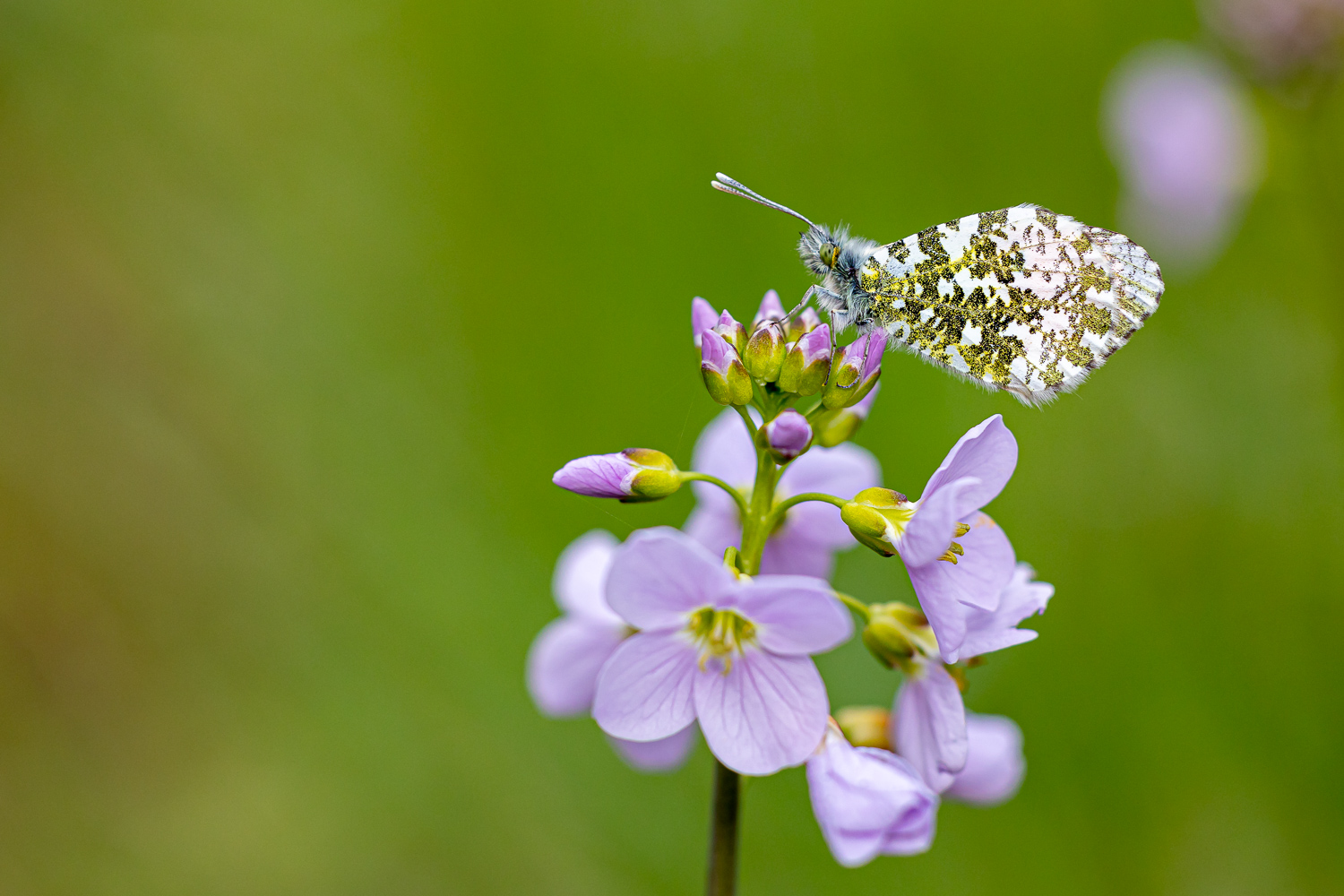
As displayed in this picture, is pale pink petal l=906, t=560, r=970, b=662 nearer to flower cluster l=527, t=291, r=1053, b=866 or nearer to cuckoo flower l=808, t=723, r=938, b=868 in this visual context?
flower cluster l=527, t=291, r=1053, b=866

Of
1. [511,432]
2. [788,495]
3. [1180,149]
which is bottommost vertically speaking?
[788,495]

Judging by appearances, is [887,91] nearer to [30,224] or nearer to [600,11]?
[600,11]

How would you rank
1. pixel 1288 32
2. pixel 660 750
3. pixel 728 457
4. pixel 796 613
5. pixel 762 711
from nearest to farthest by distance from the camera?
1. pixel 796 613
2. pixel 762 711
3. pixel 660 750
4. pixel 728 457
5. pixel 1288 32

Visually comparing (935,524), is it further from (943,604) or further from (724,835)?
(724,835)

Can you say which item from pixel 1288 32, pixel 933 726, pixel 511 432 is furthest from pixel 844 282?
pixel 1288 32

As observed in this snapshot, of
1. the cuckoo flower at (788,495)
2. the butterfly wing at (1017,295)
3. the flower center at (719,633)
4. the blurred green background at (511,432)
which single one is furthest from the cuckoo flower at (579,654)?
the blurred green background at (511,432)

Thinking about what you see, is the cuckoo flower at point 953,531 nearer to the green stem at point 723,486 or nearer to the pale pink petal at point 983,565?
the pale pink petal at point 983,565
